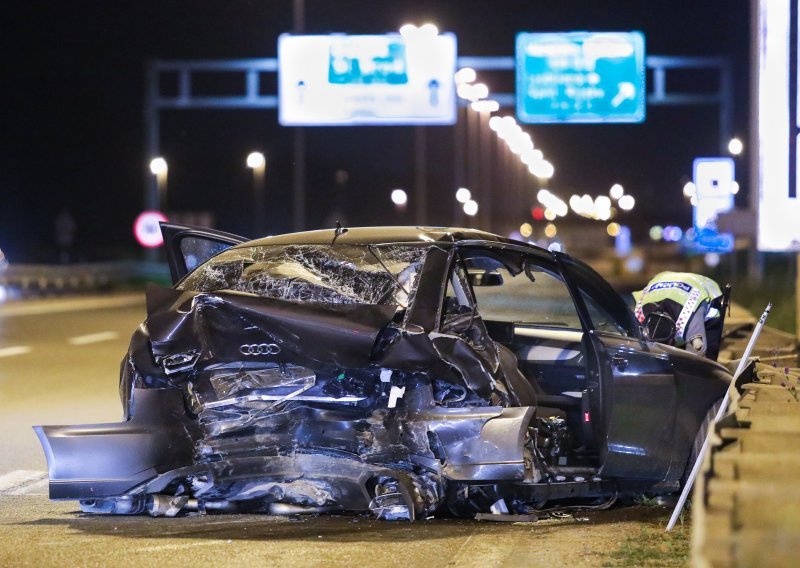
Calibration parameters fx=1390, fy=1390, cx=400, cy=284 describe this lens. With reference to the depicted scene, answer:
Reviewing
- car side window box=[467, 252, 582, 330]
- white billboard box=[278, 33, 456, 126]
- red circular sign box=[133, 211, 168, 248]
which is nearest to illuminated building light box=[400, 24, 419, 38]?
white billboard box=[278, 33, 456, 126]

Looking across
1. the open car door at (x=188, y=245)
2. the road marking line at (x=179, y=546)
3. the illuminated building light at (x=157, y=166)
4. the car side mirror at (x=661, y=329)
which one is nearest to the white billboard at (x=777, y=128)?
the car side mirror at (x=661, y=329)

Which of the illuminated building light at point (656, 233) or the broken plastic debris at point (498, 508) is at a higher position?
the broken plastic debris at point (498, 508)

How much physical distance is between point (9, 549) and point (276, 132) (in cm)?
9139

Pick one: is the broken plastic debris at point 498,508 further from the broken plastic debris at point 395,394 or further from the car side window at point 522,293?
the car side window at point 522,293

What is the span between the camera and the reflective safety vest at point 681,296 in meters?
9.18

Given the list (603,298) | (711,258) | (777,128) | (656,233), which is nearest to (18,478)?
(603,298)

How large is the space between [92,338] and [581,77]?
13.1 metres

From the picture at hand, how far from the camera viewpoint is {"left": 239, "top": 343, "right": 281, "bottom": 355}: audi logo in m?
6.75

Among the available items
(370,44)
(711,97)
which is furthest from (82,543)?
(711,97)

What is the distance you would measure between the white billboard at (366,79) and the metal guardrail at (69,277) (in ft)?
32.6

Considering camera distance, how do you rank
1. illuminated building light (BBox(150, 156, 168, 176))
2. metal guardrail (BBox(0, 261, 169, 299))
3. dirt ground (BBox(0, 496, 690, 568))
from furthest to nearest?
illuminated building light (BBox(150, 156, 168, 176)) < metal guardrail (BBox(0, 261, 169, 299)) < dirt ground (BBox(0, 496, 690, 568))

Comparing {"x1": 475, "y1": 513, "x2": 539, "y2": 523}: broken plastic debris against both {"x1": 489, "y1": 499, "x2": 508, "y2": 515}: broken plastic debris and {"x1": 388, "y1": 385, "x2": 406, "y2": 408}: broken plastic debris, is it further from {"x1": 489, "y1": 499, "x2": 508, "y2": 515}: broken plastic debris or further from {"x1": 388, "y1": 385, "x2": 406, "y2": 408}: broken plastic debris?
{"x1": 388, "y1": 385, "x2": 406, "y2": 408}: broken plastic debris

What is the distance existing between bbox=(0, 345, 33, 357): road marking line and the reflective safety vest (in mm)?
11515

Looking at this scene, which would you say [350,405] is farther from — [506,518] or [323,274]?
[506,518]
